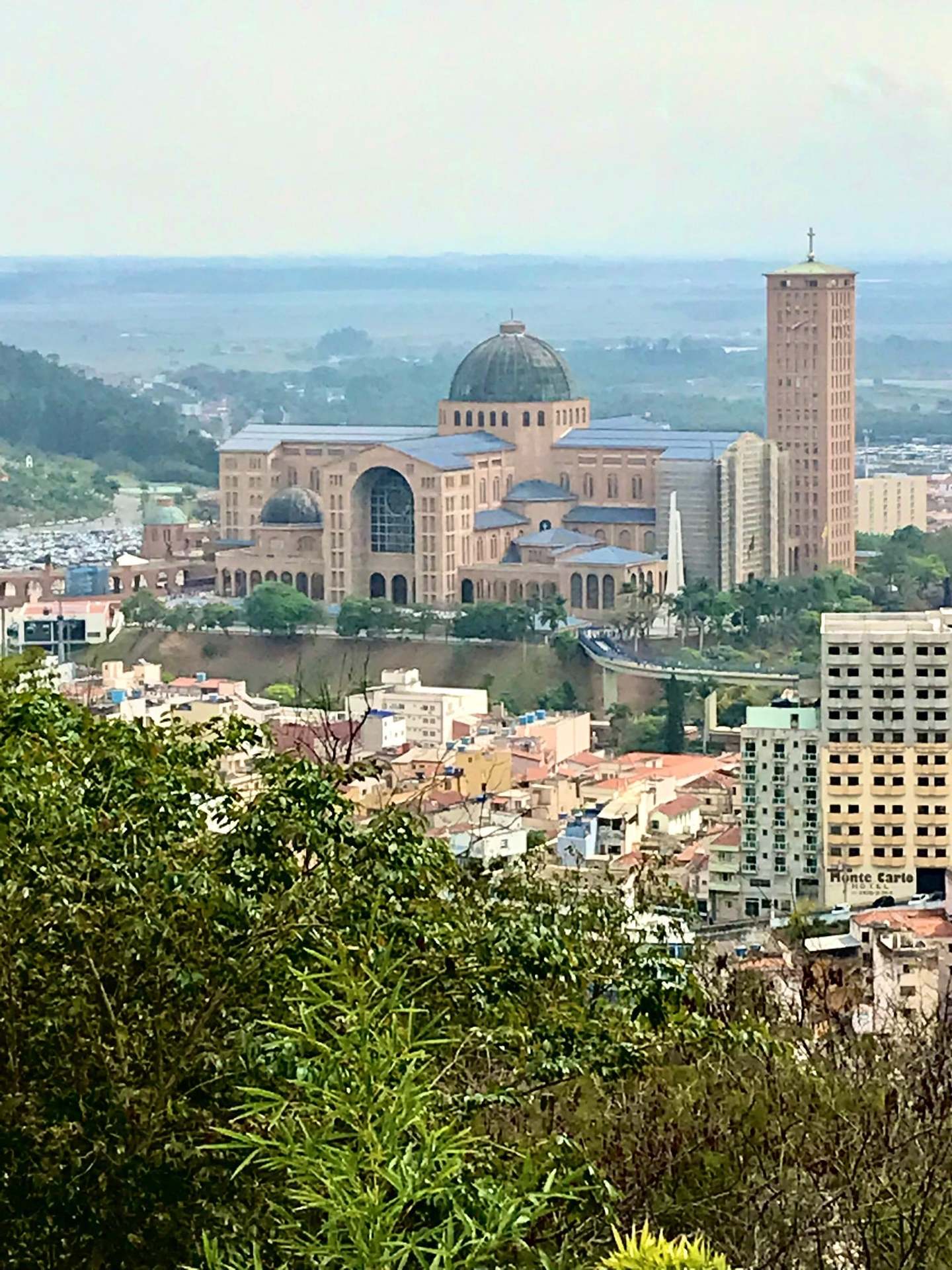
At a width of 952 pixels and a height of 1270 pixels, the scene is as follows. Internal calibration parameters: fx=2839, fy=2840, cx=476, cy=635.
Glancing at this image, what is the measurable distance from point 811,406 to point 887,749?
11.9 metres

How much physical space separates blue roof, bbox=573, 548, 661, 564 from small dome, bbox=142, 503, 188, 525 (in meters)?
4.58

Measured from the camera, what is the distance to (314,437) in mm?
22609

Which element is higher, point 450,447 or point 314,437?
point 314,437

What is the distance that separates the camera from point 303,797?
3242 millimetres

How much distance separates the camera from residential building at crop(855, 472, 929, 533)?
25953mm

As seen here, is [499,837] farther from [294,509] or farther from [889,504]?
[889,504]

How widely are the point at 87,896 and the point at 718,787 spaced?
9118 millimetres

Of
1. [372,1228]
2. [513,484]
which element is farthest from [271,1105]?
[513,484]

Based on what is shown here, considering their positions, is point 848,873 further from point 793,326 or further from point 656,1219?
point 793,326

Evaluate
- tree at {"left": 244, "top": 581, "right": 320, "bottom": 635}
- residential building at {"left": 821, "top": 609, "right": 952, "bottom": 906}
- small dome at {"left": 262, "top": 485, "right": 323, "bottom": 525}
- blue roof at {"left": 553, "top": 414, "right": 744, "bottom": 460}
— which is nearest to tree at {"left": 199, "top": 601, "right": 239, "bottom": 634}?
tree at {"left": 244, "top": 581, "right": 320, "bottom": 635}

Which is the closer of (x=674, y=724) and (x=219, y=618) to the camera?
(x=674, y=724)

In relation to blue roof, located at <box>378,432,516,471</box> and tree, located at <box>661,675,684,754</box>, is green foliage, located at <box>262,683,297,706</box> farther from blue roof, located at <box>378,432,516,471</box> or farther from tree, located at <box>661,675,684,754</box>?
blue roof, located at <box>378,432,516,471</box>

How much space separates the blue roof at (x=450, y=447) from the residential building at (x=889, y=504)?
14.2ft

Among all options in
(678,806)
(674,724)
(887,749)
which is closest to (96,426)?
(674,724)
